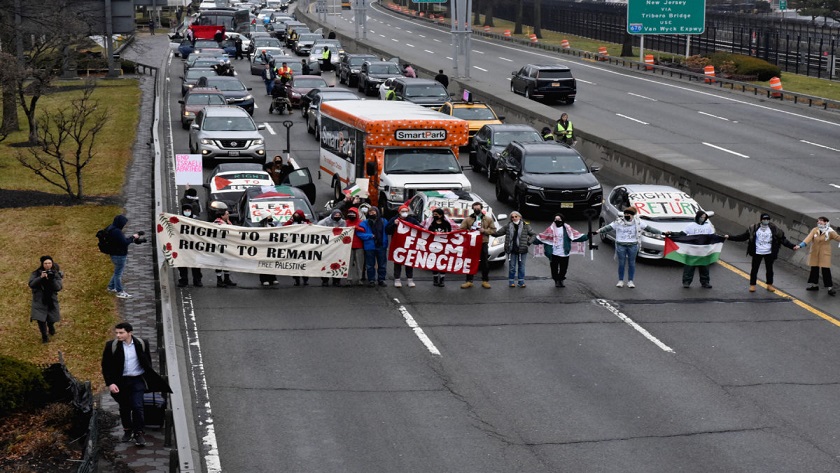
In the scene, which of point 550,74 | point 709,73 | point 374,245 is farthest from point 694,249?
point 709,73

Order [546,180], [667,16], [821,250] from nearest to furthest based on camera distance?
[821,250], [546,180], [667,16]

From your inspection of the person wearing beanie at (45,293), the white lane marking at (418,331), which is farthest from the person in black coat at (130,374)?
the white lane marking at (418,331)

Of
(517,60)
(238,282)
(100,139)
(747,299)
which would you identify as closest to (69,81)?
(100,139)

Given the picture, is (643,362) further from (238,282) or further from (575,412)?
(238,282)

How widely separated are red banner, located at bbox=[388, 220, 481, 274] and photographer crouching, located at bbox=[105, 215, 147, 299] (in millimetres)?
4747

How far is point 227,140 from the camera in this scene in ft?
113

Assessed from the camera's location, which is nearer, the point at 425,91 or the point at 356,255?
the point at 356,255

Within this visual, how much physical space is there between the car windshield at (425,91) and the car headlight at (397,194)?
17.1 metres

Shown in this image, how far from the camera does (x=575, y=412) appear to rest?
14578 millimetres

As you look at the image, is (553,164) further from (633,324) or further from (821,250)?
(633,324)

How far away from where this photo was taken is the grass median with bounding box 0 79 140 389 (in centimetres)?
1758

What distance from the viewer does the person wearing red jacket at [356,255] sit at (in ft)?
69.9

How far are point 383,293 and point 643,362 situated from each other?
5.79m

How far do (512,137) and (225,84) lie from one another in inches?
706
